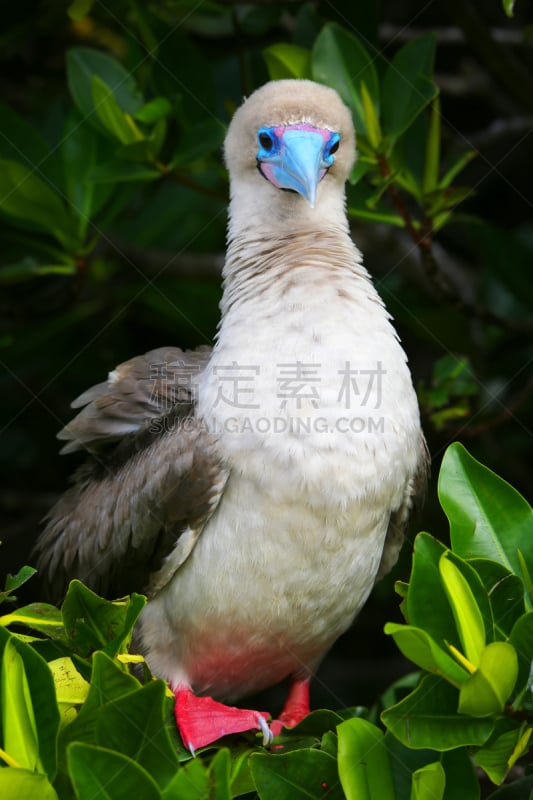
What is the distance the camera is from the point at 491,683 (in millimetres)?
2256

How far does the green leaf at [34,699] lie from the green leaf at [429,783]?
0.76m

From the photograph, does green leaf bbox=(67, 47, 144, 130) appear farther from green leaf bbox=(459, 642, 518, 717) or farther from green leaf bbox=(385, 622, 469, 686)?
green leaf bbox=(459, 642, 518, 717)

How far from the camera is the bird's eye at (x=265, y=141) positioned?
3.47 metres

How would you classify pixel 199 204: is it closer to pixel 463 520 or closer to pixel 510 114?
pixel 510 114

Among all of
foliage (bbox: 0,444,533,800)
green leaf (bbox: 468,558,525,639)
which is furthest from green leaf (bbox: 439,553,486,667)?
green leaf (bbox: 468,558,525,639)

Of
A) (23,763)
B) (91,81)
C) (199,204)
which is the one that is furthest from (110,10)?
(23,763)

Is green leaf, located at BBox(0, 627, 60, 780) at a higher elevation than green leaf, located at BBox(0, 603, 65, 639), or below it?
below

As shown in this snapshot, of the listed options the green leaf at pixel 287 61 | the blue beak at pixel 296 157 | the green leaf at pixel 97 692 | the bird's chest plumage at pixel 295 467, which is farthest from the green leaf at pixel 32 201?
the green leaf at pixel 97 692

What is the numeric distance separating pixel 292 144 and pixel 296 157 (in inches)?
2.1

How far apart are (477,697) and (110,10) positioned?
10.5 ft

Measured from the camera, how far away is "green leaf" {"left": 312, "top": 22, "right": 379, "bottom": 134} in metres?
3.91

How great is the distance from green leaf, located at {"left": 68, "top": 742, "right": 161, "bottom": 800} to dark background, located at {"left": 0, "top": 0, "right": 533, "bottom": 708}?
88.0 inches

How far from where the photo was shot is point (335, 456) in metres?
3.05

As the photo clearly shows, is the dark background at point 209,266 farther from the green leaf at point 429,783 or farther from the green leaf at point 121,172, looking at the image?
the green leaf at point 429,783
